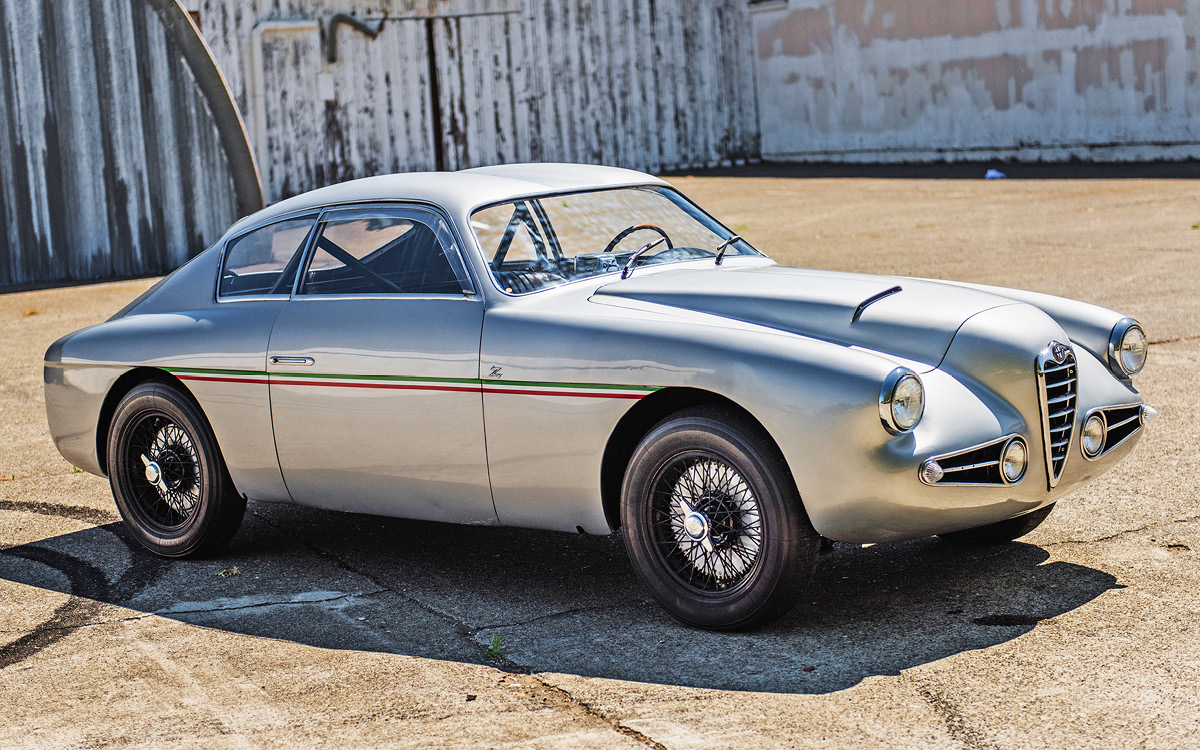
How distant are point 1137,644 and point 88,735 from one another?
326 centimetres

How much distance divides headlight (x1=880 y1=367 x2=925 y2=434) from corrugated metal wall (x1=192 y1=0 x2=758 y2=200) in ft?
63.4

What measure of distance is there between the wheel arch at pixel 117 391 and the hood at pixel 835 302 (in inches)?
83.9

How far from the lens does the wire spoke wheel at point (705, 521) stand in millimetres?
4609

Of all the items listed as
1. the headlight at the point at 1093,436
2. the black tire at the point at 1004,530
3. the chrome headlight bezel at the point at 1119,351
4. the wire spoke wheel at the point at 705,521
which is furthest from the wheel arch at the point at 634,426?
the chrome headlight bezel at the point at 1119,351

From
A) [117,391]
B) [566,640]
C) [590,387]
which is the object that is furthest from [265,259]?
[566,640]

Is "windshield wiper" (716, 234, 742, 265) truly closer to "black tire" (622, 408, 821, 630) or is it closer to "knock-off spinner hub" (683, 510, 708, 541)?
"black tire" (622, 408, 821, 630)

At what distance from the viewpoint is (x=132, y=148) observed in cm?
1508

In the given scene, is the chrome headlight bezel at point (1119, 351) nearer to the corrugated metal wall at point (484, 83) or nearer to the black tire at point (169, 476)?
the black tire at point (169, 476)

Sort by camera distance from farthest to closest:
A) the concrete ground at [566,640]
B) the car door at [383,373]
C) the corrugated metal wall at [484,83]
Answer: the corrugated metal wall at [484,83] → the car door at [383,373] → the concrete ground at [566,640]

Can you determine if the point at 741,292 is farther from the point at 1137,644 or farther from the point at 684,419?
the point at 1137,644

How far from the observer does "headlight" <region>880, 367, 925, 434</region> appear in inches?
171

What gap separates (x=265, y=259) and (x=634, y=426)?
6.82 feet

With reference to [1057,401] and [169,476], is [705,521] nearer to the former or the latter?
[1057,401]

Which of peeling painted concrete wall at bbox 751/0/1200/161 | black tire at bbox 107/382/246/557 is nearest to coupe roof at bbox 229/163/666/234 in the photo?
black tire at bbox 107/382/246/557
